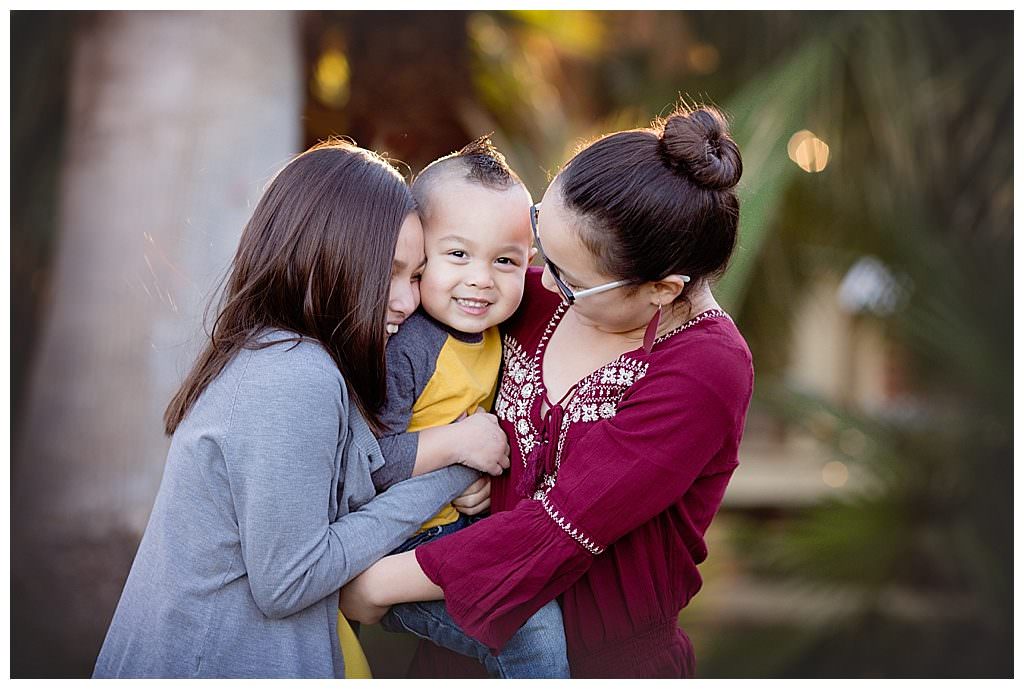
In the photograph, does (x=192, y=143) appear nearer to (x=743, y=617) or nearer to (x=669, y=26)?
(x=669, y=26)

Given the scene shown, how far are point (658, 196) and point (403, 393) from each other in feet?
1.68

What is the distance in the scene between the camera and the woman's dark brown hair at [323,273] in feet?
5.12

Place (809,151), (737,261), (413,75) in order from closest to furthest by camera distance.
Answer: (737,261), (413,75), (809,151)

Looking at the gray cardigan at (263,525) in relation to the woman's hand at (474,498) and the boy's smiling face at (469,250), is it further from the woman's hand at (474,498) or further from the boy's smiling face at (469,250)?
the boy's smiling face at (469,250)

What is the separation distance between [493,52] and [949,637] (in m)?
3.14

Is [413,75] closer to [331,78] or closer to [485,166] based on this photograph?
[331,78]

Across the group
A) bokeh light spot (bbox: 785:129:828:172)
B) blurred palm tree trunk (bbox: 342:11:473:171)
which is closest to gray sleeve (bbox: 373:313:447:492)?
blurred palm tree trunk (bbox: 342:11:473:171)

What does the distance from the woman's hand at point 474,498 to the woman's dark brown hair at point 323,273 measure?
22cm

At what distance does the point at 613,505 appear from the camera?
1513 mm

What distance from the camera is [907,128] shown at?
13.8 feet

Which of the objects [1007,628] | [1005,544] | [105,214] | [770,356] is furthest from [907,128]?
[105,214]

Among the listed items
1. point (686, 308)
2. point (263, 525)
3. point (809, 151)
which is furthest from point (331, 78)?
point (263, 525)

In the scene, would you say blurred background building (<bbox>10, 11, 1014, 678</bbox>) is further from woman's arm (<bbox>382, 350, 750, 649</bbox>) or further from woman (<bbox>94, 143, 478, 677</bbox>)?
woman's arm (<bbox>382, 350, 750, 649</bbox>)

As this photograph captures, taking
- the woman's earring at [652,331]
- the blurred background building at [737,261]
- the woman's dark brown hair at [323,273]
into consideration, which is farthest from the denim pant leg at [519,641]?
the blurred background building at [737,261]
